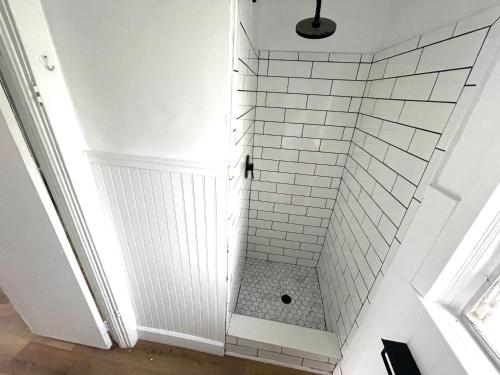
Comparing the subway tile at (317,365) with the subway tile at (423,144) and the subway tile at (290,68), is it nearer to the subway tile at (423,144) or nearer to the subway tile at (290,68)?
the subway tile at (423,144)

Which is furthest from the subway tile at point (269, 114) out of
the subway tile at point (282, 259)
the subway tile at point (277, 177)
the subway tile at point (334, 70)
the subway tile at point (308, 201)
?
the subway tile at point (282, 259)

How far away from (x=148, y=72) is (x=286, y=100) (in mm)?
861

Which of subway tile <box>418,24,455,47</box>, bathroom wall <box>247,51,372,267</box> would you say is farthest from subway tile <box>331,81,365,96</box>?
subway tile <box>418,24,455,47</box>

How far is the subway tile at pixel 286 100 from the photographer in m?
1.27

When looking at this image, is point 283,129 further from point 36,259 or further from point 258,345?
point 36,259

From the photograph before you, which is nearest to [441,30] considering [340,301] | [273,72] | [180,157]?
[273,72]

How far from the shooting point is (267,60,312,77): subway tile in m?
1.20

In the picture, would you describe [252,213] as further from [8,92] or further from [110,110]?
[8,92]

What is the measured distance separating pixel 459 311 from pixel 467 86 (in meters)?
0.63

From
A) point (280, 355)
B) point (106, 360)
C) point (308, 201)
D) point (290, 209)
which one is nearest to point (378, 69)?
point (308, 201)

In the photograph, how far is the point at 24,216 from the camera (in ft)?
2.69

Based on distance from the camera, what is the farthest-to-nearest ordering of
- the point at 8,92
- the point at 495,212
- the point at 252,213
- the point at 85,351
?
the point at 252,213 → the point at 85,351 → the point at 8,92 → the point at 495,212

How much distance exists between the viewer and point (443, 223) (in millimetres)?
561

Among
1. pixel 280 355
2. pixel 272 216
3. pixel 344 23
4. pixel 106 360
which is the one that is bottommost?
pixel 106 360
